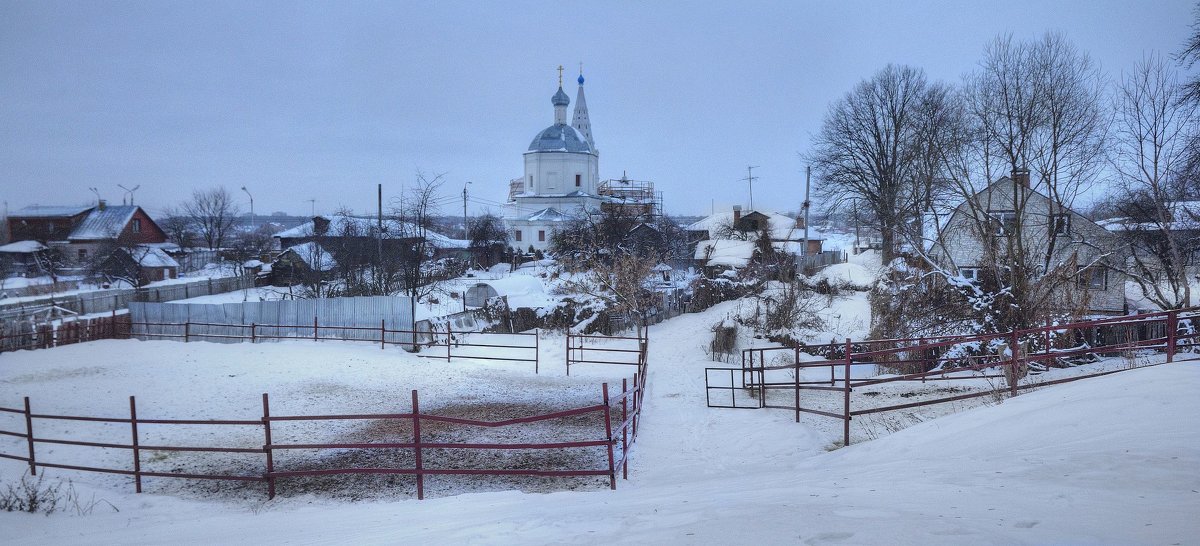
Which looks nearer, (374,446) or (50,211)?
(374,446)

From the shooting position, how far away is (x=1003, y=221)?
A: 24938mm

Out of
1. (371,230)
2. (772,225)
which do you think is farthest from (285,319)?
(772,225)

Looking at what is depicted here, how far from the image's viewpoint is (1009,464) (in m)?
6.37

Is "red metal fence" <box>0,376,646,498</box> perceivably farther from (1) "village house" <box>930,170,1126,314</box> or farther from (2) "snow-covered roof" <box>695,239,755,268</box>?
(2) "snow-covered roof" <box>695,239,755,268</box>

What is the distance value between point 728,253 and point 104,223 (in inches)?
1798

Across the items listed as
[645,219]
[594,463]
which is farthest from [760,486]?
[645,219]

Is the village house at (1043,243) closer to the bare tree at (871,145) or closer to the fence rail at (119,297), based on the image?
the bare tree at (871,145)

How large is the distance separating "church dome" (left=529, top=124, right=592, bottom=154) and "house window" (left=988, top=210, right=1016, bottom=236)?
47.8 m

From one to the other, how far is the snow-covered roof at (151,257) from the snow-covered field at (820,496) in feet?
135

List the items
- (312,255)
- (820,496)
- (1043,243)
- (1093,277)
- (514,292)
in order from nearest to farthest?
(820,496), (1043,243), (1093,277), (514,292), (312,255)

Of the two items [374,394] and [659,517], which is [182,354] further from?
[659,517]

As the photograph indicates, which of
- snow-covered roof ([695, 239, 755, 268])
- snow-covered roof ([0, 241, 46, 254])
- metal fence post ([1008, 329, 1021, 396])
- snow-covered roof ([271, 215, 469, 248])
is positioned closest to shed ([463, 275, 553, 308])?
snow-covered roof ([271, 215, 469, 248])

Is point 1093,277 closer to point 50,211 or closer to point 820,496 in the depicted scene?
point 820,496

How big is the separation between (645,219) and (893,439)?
148ft
